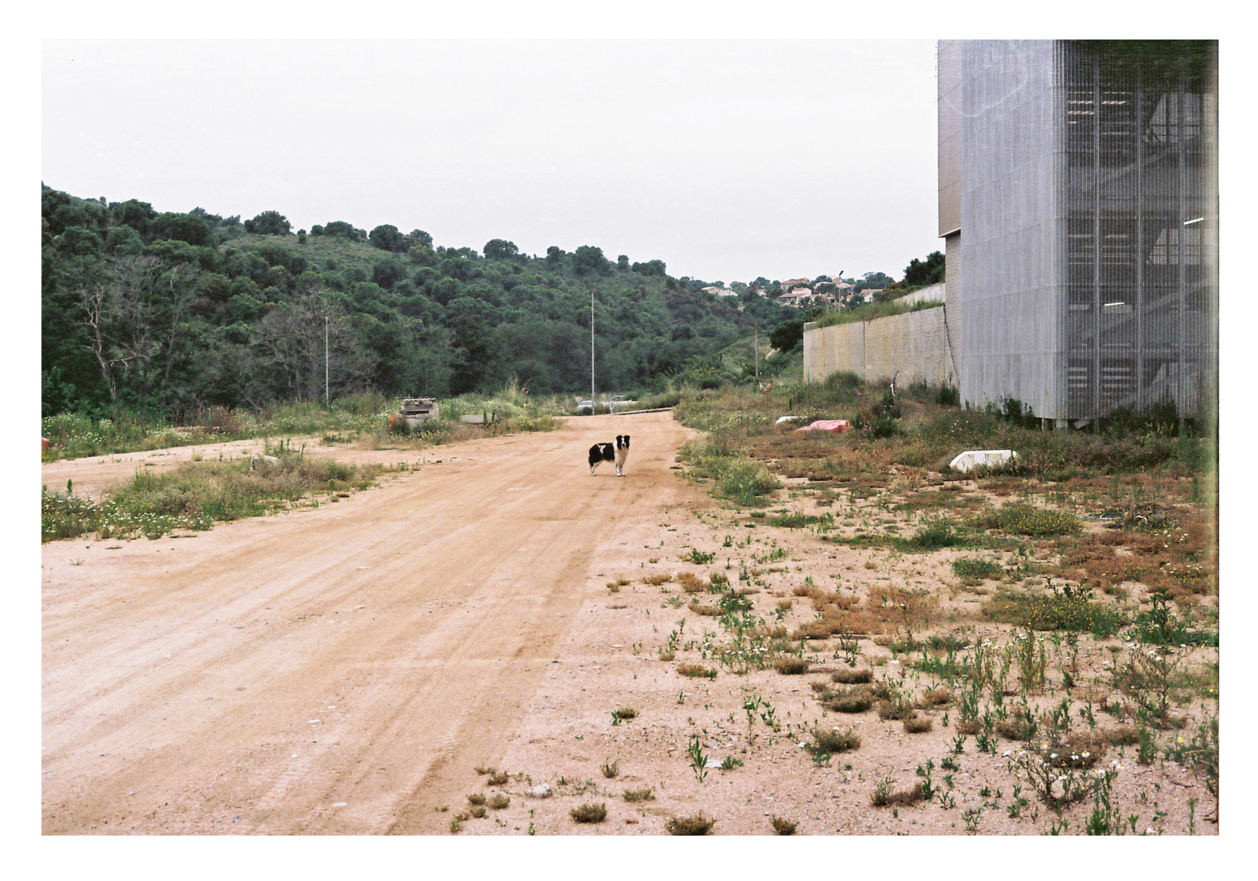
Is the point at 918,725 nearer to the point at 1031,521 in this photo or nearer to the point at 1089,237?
the point at 1031,521

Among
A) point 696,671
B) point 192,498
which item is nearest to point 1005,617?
point 696,671

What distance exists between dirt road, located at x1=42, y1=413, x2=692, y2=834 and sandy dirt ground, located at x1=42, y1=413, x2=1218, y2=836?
0.02 metres

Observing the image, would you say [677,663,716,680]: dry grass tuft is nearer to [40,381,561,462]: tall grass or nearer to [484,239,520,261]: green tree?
[40,381,561,462]: tall grass

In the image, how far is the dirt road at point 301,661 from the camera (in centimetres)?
391

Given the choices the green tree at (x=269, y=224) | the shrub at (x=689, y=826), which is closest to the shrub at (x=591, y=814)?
the shrub at (x=689, y=826)

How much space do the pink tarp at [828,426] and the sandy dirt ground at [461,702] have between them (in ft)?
38.0

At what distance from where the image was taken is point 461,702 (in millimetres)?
5000

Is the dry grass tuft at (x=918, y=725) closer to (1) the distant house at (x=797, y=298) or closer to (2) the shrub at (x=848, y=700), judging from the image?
(2) the shrub at (x=848, y=700)

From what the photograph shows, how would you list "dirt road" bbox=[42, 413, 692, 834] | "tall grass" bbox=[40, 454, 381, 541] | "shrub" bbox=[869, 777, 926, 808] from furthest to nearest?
"tall grass" bbox=[40, 454, 381, 541], "dirt road" bbox=[42, 413, 692, 834], "shrub" bbox=[869, 777, 926, 808]

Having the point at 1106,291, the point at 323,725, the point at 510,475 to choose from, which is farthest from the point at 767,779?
the point at 1106,291

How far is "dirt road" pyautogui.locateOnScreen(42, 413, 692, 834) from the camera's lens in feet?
12.8

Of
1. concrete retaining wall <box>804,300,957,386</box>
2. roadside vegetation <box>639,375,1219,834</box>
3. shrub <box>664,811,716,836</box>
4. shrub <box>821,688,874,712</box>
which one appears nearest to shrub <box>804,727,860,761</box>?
roadside vegetation <box>639,375,1219,834</box>

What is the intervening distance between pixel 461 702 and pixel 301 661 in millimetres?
1331

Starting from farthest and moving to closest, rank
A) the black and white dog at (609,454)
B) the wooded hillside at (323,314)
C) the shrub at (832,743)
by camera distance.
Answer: the wooded hillside at (323,314), the black and white dog at (609,454), the shrub at (832,743)
